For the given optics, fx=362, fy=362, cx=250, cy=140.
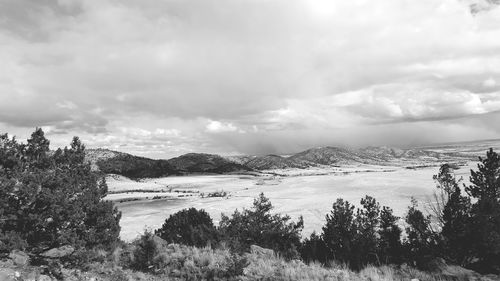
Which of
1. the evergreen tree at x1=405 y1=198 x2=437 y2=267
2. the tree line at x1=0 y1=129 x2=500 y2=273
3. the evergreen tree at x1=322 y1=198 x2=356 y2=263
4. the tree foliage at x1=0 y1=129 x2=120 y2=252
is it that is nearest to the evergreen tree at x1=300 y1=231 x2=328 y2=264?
the tree line at x1=0 y1=129 x2=500 y2=273

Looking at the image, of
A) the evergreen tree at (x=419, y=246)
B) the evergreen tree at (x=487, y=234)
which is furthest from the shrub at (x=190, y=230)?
the evergreen tree at (x=487, y=234)

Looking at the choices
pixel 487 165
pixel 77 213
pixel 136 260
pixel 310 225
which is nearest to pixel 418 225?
pixel 487 165

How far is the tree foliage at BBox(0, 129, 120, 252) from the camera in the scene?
15.2 metres

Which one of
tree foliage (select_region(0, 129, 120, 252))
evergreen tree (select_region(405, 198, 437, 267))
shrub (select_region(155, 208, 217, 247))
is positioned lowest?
evergreen tree (select_region(405, 198, 437, 267))

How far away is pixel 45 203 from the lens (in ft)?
52.0

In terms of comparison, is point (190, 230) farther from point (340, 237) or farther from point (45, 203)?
point (45, 203)

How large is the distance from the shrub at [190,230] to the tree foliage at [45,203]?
4.57 meters

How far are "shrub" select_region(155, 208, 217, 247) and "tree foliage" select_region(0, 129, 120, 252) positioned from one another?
4574 millimetres

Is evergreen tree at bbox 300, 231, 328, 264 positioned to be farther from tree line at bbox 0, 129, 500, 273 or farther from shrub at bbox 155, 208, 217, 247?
shrub at bbox 155, 208, 217, 247

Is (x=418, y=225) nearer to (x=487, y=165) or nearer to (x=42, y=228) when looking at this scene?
(x=487, y=165)

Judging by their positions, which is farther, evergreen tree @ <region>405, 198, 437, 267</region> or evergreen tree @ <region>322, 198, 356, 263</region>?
evergreen tree @ <region>322, 198, 356, 263</region>

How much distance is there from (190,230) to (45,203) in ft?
32.7

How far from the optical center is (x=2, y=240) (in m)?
13.8

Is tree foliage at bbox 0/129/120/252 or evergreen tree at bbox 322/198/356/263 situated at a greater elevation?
tree foliage at bbox 0/129/120/252
